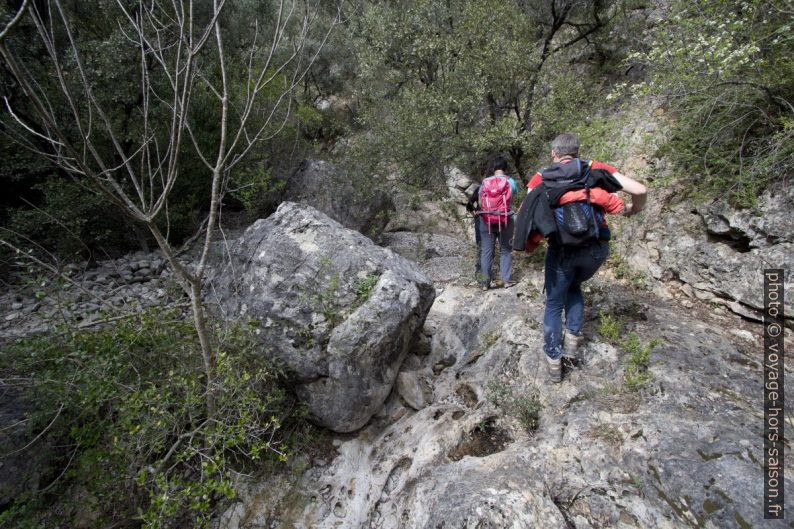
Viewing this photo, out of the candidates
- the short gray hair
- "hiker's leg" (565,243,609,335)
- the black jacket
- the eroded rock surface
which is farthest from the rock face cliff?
the short gray hair

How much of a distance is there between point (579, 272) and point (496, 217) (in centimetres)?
271

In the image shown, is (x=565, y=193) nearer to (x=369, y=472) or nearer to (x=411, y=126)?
(x=369, y=472)

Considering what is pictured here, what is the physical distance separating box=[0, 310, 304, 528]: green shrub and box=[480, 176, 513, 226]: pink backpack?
13.8 feet

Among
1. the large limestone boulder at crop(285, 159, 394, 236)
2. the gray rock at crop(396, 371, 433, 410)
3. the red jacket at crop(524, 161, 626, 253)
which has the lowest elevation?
the gray rock at crop(396, 371, 433, 410)

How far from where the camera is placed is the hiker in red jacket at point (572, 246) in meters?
3.39

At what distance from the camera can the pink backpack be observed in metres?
6.12

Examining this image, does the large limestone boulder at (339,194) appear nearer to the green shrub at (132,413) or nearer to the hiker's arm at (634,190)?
the green shrub at (132,413)

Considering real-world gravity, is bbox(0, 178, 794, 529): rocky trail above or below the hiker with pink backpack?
below

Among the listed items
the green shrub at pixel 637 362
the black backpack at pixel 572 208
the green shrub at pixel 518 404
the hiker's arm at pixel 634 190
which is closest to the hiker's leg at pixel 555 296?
the black backpack at pixel 572 208

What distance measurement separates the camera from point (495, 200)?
20.4 ft

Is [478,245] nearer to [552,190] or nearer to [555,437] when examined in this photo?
[552,190]

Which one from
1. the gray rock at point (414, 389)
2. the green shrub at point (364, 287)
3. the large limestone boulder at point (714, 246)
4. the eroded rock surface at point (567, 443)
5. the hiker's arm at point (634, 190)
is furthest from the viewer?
the gray rock at point (414, 389)

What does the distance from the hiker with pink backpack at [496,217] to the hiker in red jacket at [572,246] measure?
8.05ft

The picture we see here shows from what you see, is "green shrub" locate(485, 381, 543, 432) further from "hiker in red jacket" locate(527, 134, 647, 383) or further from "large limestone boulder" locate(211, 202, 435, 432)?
"large limestone boulder" locate(211, 202, 435, 432)
